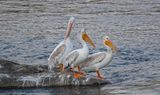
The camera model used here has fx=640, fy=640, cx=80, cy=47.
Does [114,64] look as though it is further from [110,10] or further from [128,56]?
[110,10]

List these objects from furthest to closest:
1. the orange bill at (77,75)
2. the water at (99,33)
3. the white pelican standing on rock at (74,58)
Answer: the white pelican standing on rock at (74,58)
the orange bill at (77,75)
the water at (99,33)

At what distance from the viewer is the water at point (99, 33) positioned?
16.8 metres

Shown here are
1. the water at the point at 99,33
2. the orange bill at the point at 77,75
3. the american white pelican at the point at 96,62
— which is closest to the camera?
the water at the point at 99,33

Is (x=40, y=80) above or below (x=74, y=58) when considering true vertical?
below

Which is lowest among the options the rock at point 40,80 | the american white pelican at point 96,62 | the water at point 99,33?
the rock at point 40,80

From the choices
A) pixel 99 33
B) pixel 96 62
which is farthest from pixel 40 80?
pixel 99 33

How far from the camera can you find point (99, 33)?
→ 26031 mm

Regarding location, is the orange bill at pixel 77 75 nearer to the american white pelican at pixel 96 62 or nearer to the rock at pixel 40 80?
the rock at pixel 40 80

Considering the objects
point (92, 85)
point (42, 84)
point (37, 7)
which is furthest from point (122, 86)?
point (37, 7)

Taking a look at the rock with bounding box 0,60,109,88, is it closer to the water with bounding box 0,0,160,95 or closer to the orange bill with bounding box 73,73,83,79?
the orange bill with bounding box 73,73,83,79

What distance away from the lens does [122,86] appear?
16609 mm

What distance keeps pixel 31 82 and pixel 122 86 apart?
240 centimetres

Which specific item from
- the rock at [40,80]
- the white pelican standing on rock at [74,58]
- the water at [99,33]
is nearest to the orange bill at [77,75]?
the rock at [40,80]

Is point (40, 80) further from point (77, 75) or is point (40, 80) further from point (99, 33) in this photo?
point (99, 33)
